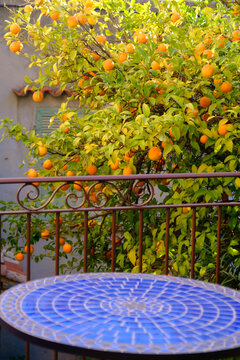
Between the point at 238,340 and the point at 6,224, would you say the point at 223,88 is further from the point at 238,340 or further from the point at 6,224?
the point at 6,224

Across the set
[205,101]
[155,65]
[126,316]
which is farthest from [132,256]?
[126,316]

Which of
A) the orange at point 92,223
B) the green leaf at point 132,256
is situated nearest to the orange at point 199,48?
the green leaf at point 132,256

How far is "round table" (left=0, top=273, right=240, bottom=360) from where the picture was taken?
4.42 ft

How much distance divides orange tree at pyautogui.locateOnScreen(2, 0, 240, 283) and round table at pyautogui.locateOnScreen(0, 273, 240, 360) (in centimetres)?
150

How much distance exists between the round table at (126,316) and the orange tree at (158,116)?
1496mm

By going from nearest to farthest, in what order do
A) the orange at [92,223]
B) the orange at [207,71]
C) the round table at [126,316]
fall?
the round table at [126,316]
the orange at [207,71]
the orange at [92,223]

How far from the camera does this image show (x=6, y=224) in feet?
22.0

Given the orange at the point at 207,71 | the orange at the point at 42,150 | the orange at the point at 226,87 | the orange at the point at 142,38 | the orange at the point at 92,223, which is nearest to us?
the orange at the point at 207,71

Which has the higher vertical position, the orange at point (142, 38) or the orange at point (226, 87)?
the orange at point (142, 38)

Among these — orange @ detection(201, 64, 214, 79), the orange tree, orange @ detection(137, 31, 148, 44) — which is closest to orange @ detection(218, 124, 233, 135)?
the orange tree

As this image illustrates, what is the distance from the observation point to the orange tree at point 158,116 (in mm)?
3367

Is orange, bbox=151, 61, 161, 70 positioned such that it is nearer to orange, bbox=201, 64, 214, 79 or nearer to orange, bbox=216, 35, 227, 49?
orange, bbox=201, 64, 214, 79

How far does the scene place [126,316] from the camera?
1.55m

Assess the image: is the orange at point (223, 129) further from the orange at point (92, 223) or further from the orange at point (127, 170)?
the orange at point (92, 223)
